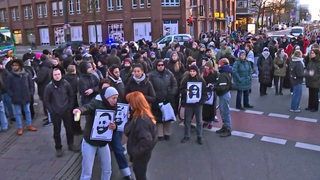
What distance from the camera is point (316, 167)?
652 cm

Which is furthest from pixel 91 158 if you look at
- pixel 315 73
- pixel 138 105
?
pixel 315 73

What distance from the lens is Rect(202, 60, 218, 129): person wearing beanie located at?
8.57 meters

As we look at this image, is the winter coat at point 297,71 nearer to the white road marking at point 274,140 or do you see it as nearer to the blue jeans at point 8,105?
the white road marking at point 274,140

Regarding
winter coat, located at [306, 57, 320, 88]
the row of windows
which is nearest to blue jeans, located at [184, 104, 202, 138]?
winter coat, located at [306, 57, 320, 88]

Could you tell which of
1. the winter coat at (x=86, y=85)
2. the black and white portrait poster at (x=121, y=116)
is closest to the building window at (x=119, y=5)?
the winter coat at (x=86, y=85)

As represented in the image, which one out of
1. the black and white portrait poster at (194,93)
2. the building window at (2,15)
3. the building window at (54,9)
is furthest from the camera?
the building window at (2,15)

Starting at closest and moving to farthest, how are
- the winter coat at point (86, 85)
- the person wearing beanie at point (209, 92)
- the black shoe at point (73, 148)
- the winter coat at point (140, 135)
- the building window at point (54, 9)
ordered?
the winter coat at point (140, 135)
the black shoe at point (73, 148)
the winter coat at point (86, 85)
the person wearing beanie at point (209, 92)
the building window at point (54, 9)

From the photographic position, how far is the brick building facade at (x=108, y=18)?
4188 cm

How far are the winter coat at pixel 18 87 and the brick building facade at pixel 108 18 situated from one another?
73.8 ft

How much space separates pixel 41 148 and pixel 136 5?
120 feet

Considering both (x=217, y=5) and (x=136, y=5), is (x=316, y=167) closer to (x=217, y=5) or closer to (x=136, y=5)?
(x=136, y=5)

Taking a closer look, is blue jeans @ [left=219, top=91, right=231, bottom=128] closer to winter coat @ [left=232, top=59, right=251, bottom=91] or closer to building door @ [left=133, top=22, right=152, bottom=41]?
winter coat @ [left=232, top=59, right=251, bottom=91]

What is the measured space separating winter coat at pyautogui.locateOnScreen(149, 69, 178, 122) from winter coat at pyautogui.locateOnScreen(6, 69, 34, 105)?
294 centimetres

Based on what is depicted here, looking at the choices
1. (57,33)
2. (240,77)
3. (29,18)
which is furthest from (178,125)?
(29,18)
